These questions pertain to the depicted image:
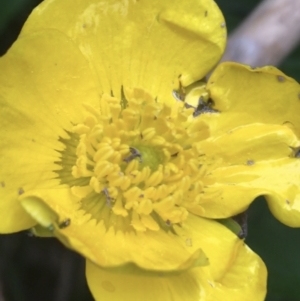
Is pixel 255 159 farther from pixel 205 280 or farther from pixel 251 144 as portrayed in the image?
pixel 205 280

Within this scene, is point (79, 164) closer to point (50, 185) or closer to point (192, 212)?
point (50, 185)

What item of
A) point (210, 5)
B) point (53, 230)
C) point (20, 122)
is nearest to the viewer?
point (53, 230)

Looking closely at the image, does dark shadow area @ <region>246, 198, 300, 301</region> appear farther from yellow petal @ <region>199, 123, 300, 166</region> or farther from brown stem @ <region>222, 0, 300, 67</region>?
brown stem @ <region>222, 0, 300, 67</region>

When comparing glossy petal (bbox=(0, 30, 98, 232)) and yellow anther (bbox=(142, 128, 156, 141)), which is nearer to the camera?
glossy petal (bbox=(0, 30, 98, 232))

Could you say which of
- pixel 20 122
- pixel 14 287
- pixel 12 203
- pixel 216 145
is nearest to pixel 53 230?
pixel 12 203

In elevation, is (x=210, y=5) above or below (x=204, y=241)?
above

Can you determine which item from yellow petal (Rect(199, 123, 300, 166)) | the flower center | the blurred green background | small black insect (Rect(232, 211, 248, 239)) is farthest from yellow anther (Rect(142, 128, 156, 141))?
the blurred green background

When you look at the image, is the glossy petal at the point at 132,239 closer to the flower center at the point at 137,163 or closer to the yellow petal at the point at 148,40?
the flower center at the point at 137,163
